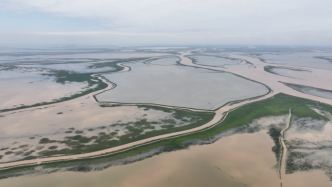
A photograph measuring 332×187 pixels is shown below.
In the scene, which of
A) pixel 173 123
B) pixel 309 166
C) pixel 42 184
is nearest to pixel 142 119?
pixel 173 123

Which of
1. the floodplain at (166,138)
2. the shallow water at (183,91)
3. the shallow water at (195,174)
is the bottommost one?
the shallow water at (195,174)

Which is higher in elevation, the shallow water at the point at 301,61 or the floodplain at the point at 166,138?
the shallow water at the point at 301,61

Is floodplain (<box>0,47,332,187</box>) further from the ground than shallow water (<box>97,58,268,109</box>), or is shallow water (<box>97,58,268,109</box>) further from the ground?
shallow water (<box>97,58,268,109</box>)

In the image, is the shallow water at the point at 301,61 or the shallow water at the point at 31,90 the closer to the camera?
the shallow water at the point at 31,90

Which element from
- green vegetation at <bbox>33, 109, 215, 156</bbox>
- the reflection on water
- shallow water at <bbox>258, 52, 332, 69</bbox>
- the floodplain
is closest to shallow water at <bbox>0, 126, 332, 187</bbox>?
the reflection on water

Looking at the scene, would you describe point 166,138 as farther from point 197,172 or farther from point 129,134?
point 197,172

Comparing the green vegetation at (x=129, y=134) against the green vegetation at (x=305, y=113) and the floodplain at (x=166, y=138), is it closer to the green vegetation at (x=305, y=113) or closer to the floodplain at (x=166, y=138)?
the floodplain at (x=166, y=138)

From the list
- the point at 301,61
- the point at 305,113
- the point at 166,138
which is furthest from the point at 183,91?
the point at 301,61

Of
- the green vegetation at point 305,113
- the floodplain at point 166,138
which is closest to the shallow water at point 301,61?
the floodplain at point 166,138

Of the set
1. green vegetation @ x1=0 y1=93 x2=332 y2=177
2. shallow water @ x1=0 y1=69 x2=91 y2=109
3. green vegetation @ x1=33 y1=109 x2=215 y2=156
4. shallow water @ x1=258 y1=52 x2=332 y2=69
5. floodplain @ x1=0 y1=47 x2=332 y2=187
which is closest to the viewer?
floodplain @ x1=0 y1=47 x2=332 y2=187

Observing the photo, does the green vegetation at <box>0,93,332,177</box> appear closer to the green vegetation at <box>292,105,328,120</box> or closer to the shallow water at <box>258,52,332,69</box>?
the green vegetation at <box>292,105,328,120</box>

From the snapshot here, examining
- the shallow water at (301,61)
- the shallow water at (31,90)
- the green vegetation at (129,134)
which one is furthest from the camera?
the shallow water at (301,61)
